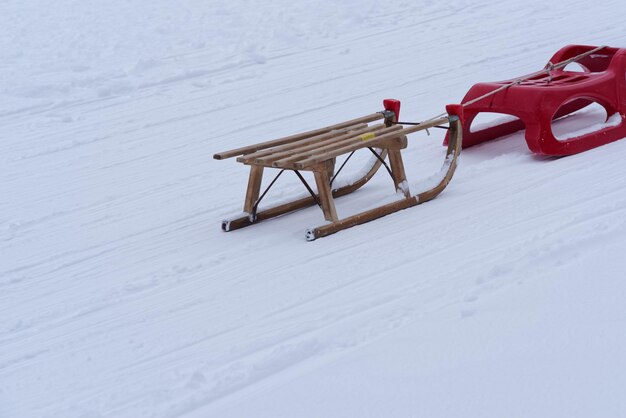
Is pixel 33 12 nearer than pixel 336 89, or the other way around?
pixel 336 89

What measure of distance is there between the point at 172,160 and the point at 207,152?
25 centimetres

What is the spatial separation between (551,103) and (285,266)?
6.50 ft

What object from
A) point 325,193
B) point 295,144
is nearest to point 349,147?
point 325,193

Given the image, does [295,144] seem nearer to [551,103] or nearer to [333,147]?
[333,147]

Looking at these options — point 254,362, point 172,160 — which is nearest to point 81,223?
point 172,160

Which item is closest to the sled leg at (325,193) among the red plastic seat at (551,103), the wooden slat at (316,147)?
the wooden slat at (316,147)

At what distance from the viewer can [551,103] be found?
202 inches

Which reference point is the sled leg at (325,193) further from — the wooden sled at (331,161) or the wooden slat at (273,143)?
the wooden slat at (273,143)

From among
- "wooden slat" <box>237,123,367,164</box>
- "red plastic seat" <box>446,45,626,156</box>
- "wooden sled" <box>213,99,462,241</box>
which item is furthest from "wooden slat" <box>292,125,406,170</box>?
"red plastic seat" <box>446,45,626,156</box>

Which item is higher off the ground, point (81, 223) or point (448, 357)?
point (81, 223)

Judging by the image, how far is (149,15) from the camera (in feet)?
32.2

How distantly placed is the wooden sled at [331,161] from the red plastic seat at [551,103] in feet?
1.51

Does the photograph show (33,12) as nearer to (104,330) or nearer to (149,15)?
(149,15)

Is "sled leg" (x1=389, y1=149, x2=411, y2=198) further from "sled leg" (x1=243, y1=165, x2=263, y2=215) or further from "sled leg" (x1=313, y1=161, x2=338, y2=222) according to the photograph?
"sled leg" (x1=243, y1=165, x2=263, y2=215)
